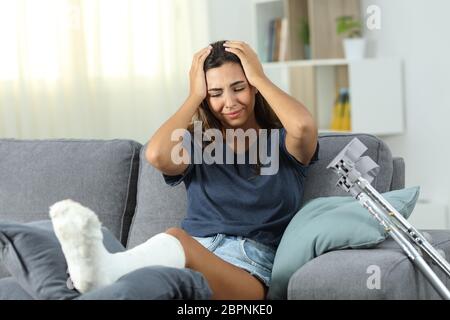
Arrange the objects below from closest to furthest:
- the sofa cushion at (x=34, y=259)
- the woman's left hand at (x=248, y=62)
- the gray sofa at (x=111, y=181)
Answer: the sofa cushion at (x=34, y=259) < the woman's left hand at (x=248, y=62) < the gray sofa at (x=111, y=181)

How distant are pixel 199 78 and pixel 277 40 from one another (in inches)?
83.4

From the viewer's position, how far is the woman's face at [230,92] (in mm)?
2311

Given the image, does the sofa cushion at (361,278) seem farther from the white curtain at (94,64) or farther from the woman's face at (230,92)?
the white curtain at (94,64)

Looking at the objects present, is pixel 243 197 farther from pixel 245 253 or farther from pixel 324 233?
pixel 324 233

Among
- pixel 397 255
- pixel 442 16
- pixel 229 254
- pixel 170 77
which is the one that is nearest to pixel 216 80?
pixel 229 254

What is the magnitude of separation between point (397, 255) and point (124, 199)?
3.13 ft

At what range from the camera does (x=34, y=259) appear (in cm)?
195

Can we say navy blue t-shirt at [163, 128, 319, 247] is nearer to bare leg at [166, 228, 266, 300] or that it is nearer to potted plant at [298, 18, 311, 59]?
bare leg at [166, 228, 266, 300]

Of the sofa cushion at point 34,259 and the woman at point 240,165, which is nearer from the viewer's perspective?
the sofa cushion at point 34,259

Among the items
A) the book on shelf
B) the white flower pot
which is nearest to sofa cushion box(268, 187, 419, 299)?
the white flower pot
